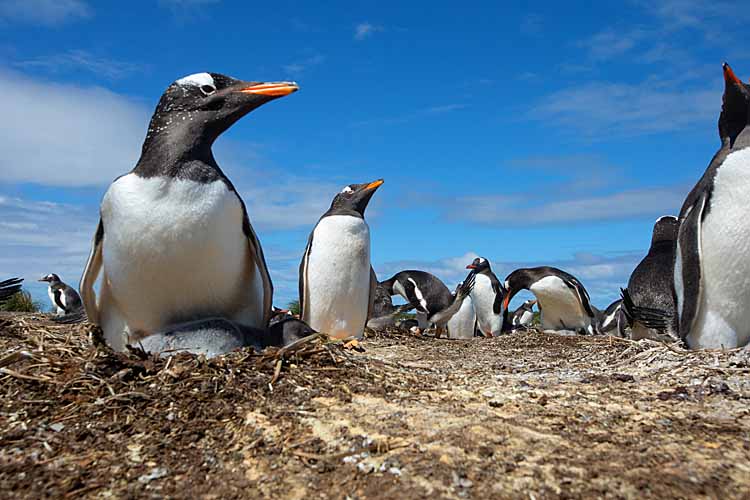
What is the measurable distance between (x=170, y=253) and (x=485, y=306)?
12.5m

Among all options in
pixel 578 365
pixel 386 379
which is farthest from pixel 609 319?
pixel 386 379

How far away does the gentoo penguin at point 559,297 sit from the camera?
13.9 metres

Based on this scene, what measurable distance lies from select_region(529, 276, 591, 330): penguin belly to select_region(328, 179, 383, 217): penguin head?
666cm

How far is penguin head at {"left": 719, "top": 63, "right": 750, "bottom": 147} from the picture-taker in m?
6.05

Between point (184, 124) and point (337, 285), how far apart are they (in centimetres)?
394

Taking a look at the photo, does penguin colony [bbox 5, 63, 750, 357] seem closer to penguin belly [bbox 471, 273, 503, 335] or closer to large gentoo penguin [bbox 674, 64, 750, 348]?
large gentoo penguin [bbox 674, 64, 750, 348]

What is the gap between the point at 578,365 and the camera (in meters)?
5.26

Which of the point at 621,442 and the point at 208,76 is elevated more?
the point at 208,76

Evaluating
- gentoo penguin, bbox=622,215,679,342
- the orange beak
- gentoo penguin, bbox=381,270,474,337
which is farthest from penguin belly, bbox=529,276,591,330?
the orange beak

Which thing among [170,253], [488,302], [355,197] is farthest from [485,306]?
[170,253]

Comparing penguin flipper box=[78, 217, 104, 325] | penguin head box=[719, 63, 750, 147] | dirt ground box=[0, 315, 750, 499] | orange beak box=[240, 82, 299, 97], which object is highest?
penguin head box=[719, 63, 750, 147]

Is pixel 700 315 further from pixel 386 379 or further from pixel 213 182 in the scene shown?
pixel 213 182

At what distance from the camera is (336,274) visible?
7750mm

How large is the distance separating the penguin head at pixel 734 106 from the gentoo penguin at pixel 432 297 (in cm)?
835
